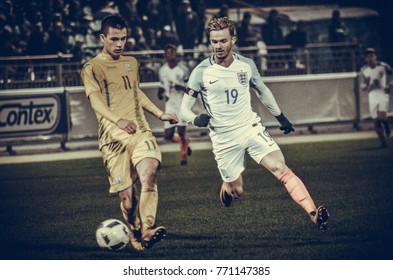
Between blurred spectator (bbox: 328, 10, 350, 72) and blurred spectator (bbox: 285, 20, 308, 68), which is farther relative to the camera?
blurred spectator (bbox: 328, 10, 350, 72)

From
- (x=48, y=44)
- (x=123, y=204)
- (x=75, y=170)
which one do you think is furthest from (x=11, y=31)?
(x=123, y=204)

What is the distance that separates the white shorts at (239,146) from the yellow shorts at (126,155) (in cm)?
104

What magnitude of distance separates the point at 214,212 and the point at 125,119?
2.74 meters

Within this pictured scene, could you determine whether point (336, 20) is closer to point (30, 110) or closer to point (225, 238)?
point (30, 110)

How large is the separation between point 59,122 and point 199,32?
13.3 feet

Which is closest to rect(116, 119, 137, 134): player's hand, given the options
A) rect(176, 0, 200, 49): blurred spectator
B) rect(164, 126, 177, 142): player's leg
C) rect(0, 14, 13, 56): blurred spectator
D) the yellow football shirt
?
the yellow football shirt

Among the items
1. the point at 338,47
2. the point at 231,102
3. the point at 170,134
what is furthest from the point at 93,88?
the point at 338,47

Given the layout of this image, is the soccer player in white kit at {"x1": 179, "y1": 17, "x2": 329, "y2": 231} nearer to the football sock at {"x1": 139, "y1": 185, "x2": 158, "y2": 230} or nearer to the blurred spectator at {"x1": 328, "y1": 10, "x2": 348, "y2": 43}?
the football sock at {"x1": 139, "y1": 185, "x2": 158, "y2": 230}

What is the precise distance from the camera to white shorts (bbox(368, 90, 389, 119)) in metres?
18.0

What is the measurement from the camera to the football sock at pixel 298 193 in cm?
796

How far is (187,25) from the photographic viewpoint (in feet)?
65.9

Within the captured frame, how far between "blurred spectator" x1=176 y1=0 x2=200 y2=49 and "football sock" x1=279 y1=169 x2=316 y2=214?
1213 centimetres

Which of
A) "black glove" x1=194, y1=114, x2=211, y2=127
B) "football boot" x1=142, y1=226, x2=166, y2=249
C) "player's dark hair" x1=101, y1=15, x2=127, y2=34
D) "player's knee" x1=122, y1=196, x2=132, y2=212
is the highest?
"player's dark hair" x1=101, y1=15, x2=127, y2=34

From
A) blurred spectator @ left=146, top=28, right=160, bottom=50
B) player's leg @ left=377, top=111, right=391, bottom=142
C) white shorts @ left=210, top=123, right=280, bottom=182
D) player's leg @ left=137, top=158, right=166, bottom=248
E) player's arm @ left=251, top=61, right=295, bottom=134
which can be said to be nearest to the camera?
player's leg @ left=137, top=158, right=166, bottom=248
